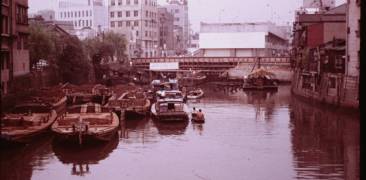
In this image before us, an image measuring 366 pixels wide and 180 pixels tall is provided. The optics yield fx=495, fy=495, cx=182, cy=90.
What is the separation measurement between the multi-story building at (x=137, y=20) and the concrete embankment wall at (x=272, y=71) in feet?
50.1

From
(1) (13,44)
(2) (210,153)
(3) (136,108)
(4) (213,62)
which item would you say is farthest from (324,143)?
(4) (213,62)

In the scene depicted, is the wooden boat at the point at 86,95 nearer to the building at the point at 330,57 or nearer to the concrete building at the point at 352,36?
the building at the point at 330,57

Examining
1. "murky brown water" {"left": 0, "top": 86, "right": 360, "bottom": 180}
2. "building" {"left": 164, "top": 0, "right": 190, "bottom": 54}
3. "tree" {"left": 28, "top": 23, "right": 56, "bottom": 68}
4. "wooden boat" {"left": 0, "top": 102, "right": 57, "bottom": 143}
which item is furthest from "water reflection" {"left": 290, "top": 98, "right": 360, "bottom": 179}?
"building" {"left": 164, "top": 0, "right": 190, "bottom": 54}

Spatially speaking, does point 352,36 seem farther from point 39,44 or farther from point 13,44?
point 39,44

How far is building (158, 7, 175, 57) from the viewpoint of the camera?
7703cm

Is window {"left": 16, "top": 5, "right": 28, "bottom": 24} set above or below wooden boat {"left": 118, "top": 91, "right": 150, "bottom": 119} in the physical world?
above

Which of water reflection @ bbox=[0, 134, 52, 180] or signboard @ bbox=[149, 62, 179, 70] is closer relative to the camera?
water reflection @ bbox=[0, 134, 52, 180]

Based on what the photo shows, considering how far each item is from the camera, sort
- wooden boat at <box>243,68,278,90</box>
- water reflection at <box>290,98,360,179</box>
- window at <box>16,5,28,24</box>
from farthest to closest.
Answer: wooden boat at <box>243,68,278,90</box>, window at <box>16,5,28,24</box>, water reflection at <box>290,98,360,179</box>

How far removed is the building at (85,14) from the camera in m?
64.9

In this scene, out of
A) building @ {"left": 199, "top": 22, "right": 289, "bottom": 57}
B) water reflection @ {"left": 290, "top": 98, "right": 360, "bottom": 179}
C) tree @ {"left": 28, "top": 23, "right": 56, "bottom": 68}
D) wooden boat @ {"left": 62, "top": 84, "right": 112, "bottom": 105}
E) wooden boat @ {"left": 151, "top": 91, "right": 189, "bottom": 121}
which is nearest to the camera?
water reflection @ {"left": 290, "top": 98, "right": 360, "bottom": 179}

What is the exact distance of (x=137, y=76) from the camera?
1992 inches

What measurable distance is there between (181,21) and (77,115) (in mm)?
78598

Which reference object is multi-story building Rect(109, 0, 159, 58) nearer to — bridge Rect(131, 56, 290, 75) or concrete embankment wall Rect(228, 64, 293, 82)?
bridge Rect(131, 56, 290, 75)

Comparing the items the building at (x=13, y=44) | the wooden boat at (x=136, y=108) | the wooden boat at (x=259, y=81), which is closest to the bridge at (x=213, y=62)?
the wooden boat at (x=259, y=81)
